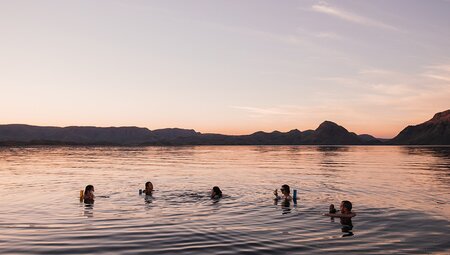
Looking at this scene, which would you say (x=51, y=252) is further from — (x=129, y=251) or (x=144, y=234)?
(x=144, y=234)

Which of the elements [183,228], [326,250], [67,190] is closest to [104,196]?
[67,190]

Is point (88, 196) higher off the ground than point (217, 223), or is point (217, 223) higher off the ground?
point (88, 196)

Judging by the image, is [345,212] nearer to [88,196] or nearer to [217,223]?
[217,223]

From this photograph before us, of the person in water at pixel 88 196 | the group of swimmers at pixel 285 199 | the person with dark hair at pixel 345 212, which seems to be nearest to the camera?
the person with dark hair at pixel 345 212

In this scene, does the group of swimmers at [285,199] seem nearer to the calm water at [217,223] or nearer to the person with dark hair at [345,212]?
the person with dark hair at [345,212]

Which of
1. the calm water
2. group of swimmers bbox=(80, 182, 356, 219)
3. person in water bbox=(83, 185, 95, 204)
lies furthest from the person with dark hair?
person in water bbox=(83, 185, 95, 204)

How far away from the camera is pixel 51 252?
12852 mm

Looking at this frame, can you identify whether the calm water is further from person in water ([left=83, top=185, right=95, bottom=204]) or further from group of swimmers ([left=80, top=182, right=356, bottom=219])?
person in water ([left=83, top=185, right=95, bottom=204])

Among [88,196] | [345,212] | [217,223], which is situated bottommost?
[217,223]

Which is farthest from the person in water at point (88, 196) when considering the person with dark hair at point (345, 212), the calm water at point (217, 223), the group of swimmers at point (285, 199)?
the person with dark hair at point (345, 212)

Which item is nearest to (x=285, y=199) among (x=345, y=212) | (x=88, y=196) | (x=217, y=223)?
(x=345, y=212)

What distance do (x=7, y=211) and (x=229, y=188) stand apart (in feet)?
57.9

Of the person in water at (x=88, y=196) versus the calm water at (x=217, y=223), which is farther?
the person in water at (x=88, y=196)

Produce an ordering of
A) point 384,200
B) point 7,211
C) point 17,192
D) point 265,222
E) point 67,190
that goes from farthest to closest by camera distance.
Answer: point 67,190 → point 17,192 → point 384,200 → point 7,211 → point 265,222
